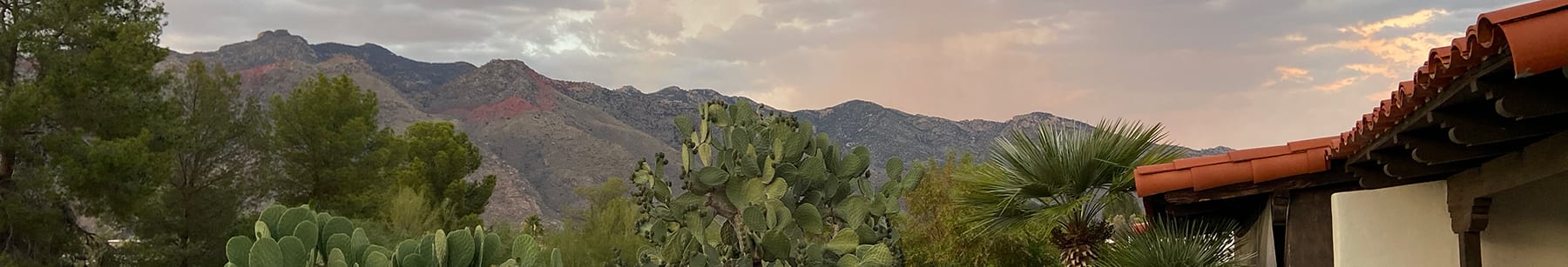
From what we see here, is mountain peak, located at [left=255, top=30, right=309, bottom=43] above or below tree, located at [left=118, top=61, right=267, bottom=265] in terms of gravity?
above

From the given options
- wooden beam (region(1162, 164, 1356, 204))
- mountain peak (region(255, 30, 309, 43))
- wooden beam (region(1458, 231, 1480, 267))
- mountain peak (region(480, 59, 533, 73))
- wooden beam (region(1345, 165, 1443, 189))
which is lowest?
wooden beam (region(1458, 231, 1480, 267))

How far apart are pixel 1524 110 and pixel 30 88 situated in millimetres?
20700

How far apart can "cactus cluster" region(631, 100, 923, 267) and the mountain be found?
34.3m

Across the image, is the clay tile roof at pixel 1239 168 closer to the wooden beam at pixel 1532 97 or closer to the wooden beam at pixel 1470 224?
the wooden beam at pixel 1470 224

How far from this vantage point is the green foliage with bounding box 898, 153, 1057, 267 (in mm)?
17656

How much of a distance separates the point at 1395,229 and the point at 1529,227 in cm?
70

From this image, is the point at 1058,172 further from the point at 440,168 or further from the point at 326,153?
the point at 440,168

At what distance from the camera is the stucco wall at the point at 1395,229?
5.43m

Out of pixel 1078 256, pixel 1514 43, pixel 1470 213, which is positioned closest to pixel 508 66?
pixel 1078 256

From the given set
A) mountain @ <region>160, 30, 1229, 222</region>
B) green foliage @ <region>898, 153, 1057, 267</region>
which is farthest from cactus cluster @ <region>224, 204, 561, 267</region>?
mountain @ <region>160, 30, 1229, 222</region>

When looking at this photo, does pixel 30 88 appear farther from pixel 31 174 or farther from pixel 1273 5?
pixel 1273 5

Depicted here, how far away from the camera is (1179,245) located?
734cm

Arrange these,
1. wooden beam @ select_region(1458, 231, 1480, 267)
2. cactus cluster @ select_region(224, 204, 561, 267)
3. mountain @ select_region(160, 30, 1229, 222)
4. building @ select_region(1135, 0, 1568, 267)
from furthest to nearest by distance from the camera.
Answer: mountain @ select_region(160, 30, 1229, 222) < wooden beam @ select_region(1458, 231, 1480, 267) < building @ select_region(1135, 0, 1568, 267) < cactus cluster @ select_region(224, 204, 561, 267)

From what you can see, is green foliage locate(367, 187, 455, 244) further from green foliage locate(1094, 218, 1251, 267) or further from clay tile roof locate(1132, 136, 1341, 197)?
clay tile roof locate(1132, 136, 1341, 197)
